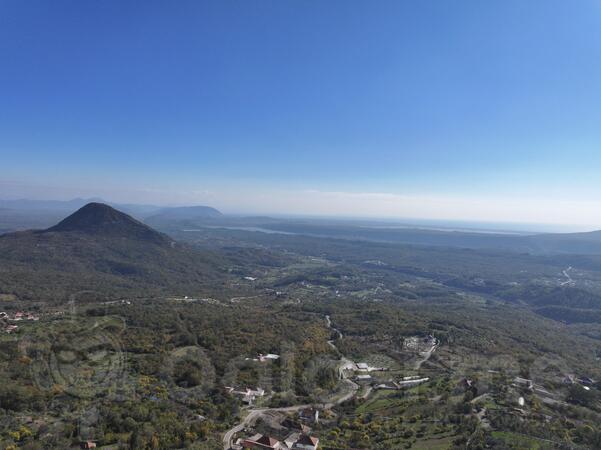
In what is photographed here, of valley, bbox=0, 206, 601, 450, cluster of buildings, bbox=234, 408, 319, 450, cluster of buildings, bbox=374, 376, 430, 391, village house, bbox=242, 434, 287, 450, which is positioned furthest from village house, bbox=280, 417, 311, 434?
cluster of buildings, bbox=374, 376, 430, 391

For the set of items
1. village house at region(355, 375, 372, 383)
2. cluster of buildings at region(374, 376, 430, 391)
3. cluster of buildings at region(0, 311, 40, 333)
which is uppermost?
cluster of buildings at region(0, 311, 40, 333)

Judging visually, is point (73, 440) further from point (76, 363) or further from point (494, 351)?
point (494, 351)

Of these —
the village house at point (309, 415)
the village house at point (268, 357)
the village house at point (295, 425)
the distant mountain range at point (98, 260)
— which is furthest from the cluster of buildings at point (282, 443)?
the distant mountain range at point (98, 260)

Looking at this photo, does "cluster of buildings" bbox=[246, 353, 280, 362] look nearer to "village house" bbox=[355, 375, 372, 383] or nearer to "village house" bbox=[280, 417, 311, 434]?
"village house" bbox=[355, 375, 372, 383]

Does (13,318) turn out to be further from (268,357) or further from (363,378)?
(363,378)

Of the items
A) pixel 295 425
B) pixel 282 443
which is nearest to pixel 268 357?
pixel 295 425

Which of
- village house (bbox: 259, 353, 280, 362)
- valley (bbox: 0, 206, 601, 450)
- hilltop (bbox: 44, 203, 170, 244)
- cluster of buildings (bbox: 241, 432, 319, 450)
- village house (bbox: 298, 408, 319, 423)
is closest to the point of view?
cluster of buildings (bbox: 241, 432, 319, 450)

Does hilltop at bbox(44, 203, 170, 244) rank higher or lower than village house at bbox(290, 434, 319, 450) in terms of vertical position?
higher

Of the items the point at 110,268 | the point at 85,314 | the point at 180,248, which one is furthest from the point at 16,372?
the point at 180,248
